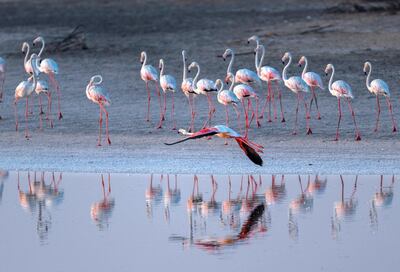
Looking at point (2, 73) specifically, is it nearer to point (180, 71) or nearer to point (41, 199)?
point (180, 71)

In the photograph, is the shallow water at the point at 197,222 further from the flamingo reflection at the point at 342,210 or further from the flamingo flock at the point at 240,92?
the flamingo flock at the point at 240,92

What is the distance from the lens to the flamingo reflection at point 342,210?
11359 mm

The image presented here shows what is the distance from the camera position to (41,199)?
12898 mm


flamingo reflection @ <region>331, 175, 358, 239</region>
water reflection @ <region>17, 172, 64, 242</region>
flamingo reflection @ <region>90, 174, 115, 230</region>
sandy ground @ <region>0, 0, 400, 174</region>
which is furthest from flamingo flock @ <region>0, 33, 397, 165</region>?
flamingo reflection @ <region>90, 174, 115, 230</region>

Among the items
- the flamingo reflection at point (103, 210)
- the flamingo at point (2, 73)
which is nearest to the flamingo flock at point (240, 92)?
the flamingo at point (2, 73)

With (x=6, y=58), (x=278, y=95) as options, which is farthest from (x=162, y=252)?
(x=6, y=58)

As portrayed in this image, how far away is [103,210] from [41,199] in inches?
36.6

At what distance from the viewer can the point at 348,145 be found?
1562cm

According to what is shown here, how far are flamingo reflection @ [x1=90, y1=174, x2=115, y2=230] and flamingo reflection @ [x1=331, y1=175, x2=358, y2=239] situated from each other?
2.25 meters

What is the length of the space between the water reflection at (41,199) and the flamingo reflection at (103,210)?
0.44m

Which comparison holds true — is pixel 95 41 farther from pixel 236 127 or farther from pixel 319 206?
pixel 319 206

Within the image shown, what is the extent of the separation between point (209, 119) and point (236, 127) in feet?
1.41

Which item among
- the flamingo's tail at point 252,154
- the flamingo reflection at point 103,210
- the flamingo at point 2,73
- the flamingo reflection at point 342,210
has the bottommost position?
the flamingo reflection at point 103,210

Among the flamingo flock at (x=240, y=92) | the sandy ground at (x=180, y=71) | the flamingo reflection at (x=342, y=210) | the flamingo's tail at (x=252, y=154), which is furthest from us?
the flamingo flock at (x=240, y=92)
